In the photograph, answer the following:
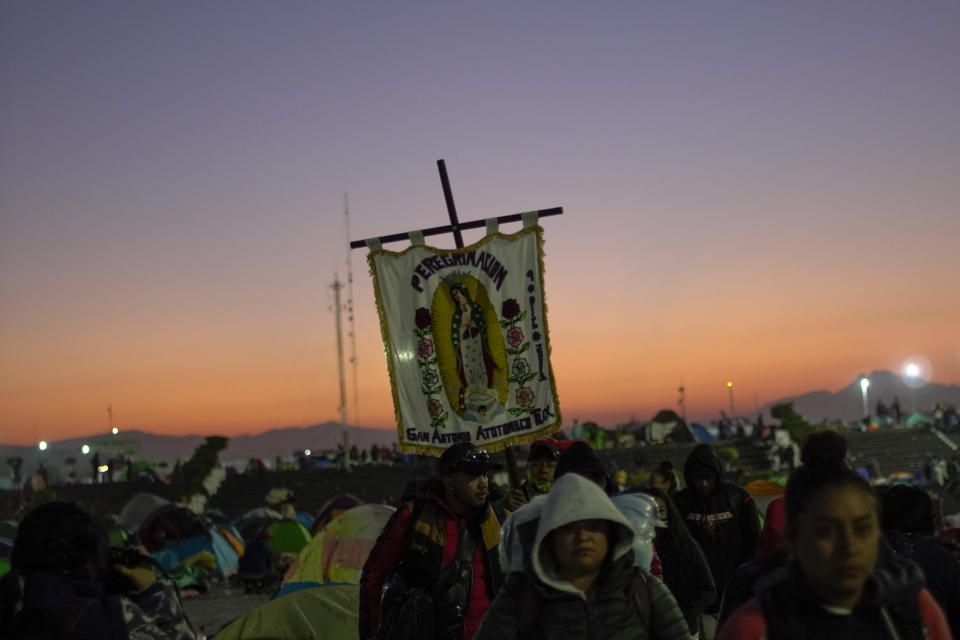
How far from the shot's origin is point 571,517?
3.05m

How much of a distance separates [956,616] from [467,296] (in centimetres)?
487

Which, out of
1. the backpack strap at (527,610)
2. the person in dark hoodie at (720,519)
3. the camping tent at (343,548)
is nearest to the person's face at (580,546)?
the backpack strap at (527,610)

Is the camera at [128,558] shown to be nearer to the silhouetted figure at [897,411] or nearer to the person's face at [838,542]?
the person's face at [838,542]

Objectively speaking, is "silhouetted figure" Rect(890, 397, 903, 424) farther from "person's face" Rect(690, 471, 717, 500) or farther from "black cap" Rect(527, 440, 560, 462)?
"black cap" Rect(527, 440, 560, 462)

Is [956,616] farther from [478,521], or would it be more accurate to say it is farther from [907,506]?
[478,521]

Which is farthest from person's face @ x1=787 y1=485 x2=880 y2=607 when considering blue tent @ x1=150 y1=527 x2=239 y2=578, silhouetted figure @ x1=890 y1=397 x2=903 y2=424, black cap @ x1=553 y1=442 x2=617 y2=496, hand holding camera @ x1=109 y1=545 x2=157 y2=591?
silhouetted figure @ x1=890 y1=397 x2=903 y2=424

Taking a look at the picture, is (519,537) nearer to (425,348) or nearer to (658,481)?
(658,481)

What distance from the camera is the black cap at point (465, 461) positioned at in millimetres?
4637

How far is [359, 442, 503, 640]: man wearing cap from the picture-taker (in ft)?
14.8

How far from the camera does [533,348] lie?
7957 millimetres

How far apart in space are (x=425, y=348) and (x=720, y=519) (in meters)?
2.76

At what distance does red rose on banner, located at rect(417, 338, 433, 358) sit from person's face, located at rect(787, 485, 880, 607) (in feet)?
18.8

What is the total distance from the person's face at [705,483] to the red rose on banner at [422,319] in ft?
8.76

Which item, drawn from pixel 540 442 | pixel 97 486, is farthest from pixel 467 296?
pixel 97 486
